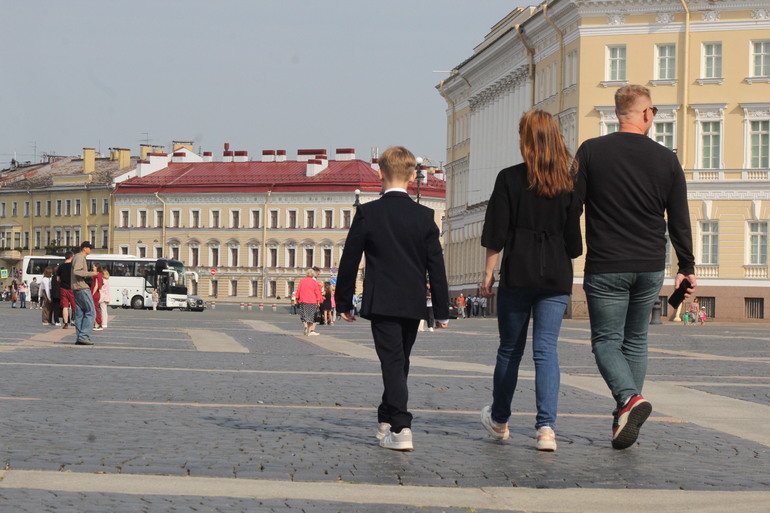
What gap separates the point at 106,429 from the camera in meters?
10.4

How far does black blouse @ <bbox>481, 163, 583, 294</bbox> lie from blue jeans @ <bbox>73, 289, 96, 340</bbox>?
1725 cm

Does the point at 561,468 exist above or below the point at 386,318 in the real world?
below

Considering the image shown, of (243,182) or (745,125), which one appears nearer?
(745,125)

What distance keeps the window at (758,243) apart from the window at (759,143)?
249 centimetres

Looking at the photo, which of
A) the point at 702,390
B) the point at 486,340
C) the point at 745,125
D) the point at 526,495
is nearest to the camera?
the point at 526,495

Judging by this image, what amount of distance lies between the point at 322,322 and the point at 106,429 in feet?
134

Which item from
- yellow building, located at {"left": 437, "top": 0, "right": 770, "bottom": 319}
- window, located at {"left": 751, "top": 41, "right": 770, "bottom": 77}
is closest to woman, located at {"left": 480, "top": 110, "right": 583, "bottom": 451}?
yellow building, located at {"left": 437, "top": 0, "right": 770, "bottom": 319}

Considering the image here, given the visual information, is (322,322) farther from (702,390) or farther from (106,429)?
(106,429)

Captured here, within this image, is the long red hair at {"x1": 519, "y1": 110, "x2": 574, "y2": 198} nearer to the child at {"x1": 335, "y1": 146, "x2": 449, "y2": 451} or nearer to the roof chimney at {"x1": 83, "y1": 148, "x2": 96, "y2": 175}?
the child at {"x1": 335, "y1": 146, "x2": 449, "y2": 451}

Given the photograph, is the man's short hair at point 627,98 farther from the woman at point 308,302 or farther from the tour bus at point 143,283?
the tour bus at point 143,283

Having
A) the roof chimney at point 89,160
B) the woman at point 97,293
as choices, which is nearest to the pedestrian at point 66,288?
the woman at point 97,293

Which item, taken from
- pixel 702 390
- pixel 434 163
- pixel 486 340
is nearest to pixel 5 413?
pixel 702 390

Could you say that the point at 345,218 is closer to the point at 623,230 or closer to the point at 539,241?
the point at 623,230

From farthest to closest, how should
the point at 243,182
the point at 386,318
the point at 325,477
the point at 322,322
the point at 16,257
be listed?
the point at 16,257, the point at 243,182, the point at 322,322, the point at 386,318, the point at 325,477
